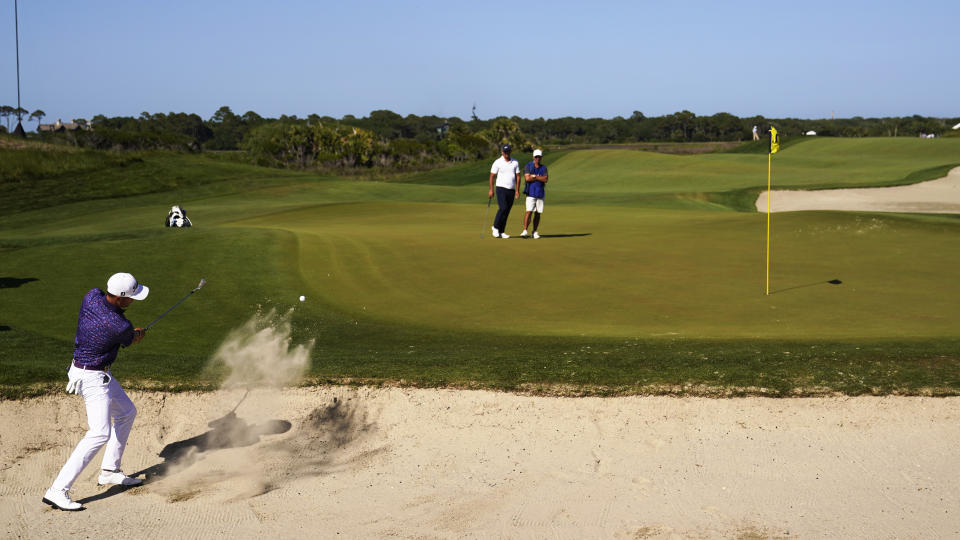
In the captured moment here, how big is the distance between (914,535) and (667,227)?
51.6ft

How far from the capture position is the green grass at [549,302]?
10227 mm

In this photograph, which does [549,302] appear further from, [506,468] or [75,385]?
[75,385]

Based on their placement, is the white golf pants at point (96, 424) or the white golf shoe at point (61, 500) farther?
the white golf pants at point (96, 424)

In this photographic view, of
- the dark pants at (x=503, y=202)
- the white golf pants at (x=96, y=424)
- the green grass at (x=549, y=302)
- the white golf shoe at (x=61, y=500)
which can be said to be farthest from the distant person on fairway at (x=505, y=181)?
the white golf shoe at (x=61, y=500)

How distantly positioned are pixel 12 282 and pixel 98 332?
30.0ft

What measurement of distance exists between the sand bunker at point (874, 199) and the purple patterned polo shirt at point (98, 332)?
1383 inches

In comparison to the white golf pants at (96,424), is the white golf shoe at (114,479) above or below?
below

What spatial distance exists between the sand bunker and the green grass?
16.7 meters

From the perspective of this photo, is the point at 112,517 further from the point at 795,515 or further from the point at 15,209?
the point at 15,209

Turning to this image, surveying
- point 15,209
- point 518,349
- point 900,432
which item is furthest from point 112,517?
point 15,209

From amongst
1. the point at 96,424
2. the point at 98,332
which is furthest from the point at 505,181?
the point at 96,424

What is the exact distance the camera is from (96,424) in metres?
8.28

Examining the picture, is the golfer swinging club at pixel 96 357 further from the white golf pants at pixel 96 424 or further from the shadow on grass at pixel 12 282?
the shadow on grass at pixel 12 282

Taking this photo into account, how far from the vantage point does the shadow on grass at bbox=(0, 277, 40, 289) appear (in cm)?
1554
